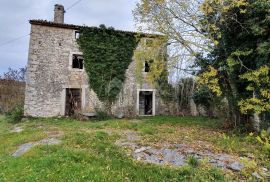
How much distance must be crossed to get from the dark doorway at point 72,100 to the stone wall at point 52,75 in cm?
40

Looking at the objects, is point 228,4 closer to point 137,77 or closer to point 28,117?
point 137,77

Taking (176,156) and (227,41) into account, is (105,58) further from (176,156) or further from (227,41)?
(176,156)

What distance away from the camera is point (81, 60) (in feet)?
60.7

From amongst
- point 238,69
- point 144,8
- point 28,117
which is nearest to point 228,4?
point 238,69

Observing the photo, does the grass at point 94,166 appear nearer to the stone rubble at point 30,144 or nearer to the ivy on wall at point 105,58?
the stone rubble at point 30,144

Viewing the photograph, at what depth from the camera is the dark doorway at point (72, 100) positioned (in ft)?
59.3

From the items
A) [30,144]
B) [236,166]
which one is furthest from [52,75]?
[236,166]

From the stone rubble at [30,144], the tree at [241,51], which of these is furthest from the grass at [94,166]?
the tree at [241,51]

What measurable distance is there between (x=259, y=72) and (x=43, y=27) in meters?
13.5

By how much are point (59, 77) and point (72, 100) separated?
177cm

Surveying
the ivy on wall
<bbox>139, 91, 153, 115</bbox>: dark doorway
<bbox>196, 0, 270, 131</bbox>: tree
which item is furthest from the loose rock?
<bbox>139, 91, 153, 115</bbox>: dark doorway

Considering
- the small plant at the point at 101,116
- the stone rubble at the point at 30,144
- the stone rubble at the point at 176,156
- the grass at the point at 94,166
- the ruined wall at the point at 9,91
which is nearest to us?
the grass at the point at 94,166

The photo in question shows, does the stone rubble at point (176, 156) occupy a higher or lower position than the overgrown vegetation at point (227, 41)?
lower

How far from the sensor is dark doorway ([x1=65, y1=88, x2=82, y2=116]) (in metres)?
18.1
